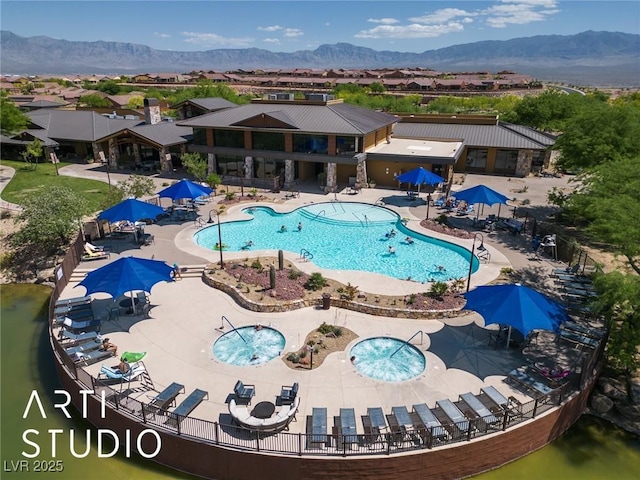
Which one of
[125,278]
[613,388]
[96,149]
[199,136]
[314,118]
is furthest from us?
[96,149]

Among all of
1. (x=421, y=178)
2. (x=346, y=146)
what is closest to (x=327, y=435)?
(x=421, y=178)

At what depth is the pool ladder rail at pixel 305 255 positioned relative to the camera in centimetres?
2662

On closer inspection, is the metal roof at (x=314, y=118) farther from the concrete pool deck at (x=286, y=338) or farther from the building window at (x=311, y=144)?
the concrete pool deck at (x=286, y=338)

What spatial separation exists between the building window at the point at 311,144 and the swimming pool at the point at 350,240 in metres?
6.62

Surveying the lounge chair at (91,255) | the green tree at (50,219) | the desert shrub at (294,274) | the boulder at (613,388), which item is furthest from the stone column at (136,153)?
the boulder at (613,388)

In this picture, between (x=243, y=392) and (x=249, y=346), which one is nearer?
(x=243, y=392)

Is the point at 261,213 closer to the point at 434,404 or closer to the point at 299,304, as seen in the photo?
the point at 299,304

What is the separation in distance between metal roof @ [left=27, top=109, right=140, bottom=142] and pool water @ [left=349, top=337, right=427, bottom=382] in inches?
1731

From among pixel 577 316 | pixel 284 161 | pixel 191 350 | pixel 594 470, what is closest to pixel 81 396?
pixel 191 350

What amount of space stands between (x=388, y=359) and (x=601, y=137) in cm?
2337

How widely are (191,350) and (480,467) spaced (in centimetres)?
1150

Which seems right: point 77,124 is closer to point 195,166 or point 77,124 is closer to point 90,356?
point 195,166

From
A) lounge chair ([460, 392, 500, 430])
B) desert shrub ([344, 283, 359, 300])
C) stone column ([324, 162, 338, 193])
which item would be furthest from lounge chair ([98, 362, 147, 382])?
stone column ([324, 162, 338, 193])

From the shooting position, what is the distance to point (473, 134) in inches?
1901
